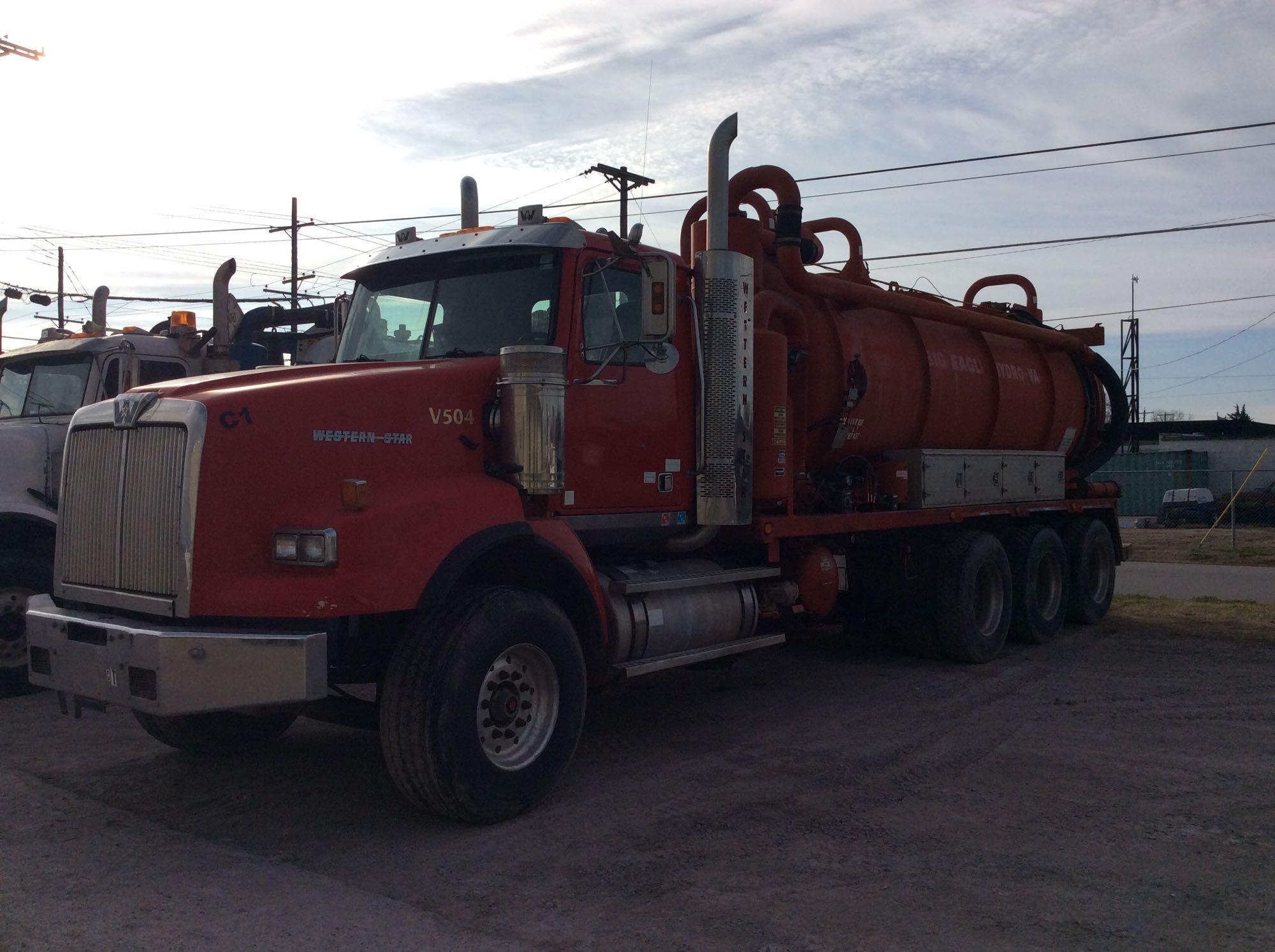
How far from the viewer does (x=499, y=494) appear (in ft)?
18.1

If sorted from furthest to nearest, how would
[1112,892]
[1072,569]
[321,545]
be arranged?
[1072,569], [321,545], [1112,892]

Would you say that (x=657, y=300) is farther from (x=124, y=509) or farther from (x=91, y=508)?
(x=91, y=508)

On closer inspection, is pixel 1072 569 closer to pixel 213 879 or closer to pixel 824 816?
pixel 824 816

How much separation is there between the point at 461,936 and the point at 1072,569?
10.4 m

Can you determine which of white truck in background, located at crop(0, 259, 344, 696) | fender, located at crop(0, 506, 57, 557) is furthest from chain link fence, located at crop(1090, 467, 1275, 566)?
fender, located at crop(0, 506, 57, 557)

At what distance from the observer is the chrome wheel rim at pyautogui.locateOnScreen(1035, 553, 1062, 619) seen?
461 inches

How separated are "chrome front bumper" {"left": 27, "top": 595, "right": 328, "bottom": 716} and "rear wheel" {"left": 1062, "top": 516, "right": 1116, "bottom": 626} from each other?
9.96 metres

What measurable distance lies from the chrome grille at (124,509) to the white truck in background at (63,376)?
1.97 meters

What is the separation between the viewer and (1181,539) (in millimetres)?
27578

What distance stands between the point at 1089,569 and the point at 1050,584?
1.37m

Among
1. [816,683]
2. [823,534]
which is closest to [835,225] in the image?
[823,534]

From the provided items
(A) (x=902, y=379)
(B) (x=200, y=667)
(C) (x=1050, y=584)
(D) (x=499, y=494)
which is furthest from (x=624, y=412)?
(C) (x=1050, y=584)

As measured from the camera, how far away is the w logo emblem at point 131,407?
5094 mm

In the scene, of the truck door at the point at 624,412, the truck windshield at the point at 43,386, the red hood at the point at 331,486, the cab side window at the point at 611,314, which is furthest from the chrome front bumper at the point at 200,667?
the truck windshield at the point at 43,386
